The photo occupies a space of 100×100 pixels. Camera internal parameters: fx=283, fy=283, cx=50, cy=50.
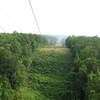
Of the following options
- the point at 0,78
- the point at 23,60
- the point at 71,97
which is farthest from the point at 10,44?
the point at 71,97

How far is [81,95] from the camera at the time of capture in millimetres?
40312

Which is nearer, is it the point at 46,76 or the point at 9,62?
the point at 9,62

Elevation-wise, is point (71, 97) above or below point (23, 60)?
below

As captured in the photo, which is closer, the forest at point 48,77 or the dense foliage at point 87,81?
the dense foliage at point 87,81

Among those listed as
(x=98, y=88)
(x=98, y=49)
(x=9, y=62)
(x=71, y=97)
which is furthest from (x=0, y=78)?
(x=98, y=49)

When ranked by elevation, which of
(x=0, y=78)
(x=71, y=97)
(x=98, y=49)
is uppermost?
(x=98, y=49)

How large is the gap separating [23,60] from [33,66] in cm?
680

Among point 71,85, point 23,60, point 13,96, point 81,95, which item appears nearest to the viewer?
point 13,96

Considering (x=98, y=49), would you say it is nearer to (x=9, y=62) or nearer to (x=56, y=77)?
(x=56, y=77)

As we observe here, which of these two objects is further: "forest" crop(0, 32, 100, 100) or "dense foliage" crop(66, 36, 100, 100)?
"forest" crop(0, 32, 100, 100)

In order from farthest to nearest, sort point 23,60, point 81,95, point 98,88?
point 23,60, point 81,95, point 98,88

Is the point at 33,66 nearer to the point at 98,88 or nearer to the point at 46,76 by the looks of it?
the point at 46,76

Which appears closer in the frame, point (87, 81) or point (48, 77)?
point (87, 81)

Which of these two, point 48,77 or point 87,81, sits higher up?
point 87,81
